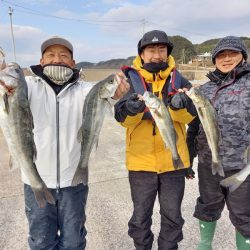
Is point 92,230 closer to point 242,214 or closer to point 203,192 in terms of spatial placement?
point 203,192

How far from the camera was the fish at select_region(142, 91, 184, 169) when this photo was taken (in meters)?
3.44

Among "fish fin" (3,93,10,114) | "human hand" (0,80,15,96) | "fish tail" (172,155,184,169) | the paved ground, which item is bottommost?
the paved ground

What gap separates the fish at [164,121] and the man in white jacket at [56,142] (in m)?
0.27

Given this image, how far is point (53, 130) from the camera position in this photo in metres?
3.56

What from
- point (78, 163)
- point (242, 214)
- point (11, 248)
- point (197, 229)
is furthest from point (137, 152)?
point (11, 248)

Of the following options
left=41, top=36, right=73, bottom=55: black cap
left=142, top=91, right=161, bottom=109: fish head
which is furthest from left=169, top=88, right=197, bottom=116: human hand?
left=41, top=36, right=73, bottom=55: black cap

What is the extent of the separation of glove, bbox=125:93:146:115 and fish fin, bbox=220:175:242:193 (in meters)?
1.17

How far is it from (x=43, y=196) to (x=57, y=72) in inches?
47.8

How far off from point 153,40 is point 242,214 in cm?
218

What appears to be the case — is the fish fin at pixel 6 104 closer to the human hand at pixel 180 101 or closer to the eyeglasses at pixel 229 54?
the human hand at pixel 180 101

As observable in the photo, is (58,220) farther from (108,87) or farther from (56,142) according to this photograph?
(108,87)

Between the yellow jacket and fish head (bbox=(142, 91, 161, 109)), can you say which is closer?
fish head (bbox=(142, 91, 161, 109))

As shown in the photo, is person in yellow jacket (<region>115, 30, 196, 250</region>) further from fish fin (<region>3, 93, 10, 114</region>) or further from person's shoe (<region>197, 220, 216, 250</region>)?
fish fin (<region>3, 93, 10, 114</region>)

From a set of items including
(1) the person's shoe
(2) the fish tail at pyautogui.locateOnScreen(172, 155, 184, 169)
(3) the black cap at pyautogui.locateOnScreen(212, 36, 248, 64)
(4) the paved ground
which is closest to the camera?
(2) the fish tail at pyautogui.locateOnScreen(172, 155, 184, 169)
